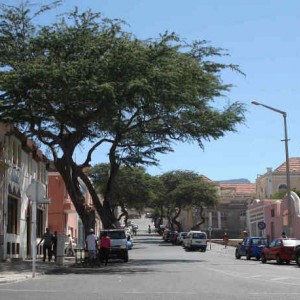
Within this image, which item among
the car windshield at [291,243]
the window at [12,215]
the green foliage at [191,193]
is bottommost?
the car windshield at [291,243]

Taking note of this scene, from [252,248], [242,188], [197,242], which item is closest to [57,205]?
[197,242]

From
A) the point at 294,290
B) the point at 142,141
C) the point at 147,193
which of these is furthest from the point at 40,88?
the point at 147,193

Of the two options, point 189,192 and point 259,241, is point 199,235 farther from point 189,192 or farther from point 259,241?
point 189,192

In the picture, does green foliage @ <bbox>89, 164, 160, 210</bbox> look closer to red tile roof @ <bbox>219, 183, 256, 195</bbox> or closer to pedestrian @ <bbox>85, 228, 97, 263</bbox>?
red tile roof @ <bbox>219, 183, 256, 195</bbox>

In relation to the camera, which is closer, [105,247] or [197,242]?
[105,247]

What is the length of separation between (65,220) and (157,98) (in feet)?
93.0

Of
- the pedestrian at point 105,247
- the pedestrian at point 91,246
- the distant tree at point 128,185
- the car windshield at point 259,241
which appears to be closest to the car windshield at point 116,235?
the pedestrian at point 105,247

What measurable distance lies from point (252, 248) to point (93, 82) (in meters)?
18.1

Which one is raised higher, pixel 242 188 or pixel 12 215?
pixel 242 188

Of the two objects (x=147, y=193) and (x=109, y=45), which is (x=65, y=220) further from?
(x=109, y=45)

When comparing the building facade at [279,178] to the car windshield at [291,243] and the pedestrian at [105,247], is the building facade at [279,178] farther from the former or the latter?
the pedestrian at [105,247]

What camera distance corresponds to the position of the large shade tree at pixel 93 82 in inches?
1027

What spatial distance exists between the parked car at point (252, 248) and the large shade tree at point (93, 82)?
9.53m

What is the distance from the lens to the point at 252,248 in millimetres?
37844
